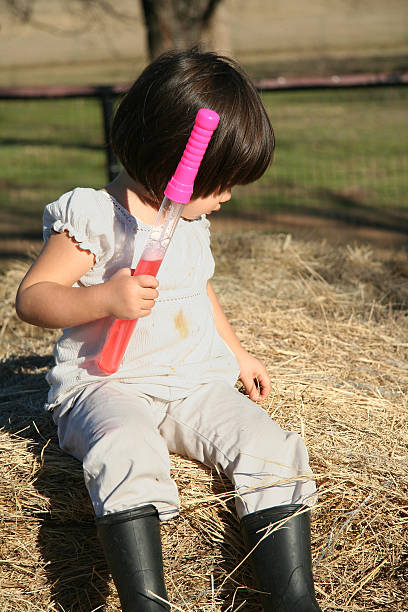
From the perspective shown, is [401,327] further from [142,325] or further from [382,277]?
[142,325]

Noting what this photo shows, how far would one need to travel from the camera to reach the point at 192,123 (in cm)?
195

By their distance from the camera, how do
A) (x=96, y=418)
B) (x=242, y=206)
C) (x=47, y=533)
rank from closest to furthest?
(x=96, y=418) < (x=47, y=533) < (x=242, y=206)

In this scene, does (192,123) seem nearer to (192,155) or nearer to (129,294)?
(192,155)

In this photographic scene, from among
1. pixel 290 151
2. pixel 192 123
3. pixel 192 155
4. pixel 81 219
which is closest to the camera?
pixel 192 155

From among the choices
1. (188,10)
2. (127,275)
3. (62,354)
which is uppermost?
(127,275)

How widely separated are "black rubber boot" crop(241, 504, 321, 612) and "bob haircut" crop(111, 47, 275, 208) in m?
0.88

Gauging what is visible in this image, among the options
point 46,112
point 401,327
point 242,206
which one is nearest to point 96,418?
point 401,327

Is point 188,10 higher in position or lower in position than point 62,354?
lower

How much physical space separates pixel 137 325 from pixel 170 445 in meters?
0.36

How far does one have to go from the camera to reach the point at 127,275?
6.15 feet

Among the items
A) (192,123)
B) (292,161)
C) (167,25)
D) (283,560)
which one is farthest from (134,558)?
(167,25)

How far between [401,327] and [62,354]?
1.76 meters

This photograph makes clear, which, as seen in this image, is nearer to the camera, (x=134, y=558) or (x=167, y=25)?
(x=134, y=558)

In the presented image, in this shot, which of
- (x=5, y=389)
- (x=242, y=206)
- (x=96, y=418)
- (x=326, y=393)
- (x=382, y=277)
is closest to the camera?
(x=96, y=418)
